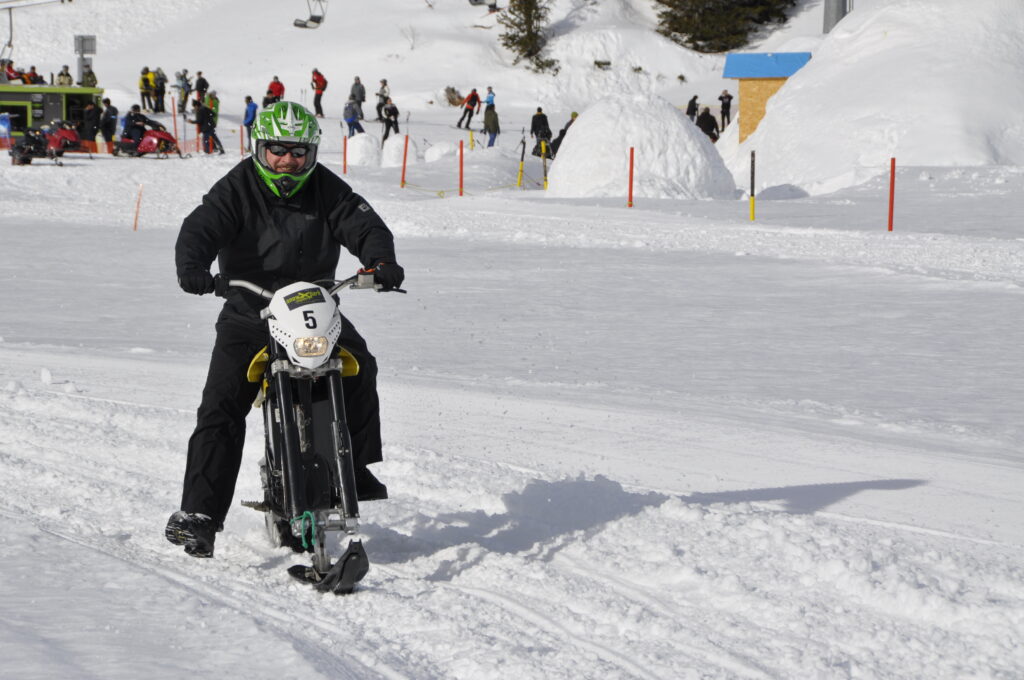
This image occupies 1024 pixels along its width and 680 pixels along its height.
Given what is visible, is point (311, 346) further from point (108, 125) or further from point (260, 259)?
point (108, 125)

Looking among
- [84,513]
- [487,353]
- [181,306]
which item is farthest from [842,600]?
[181,306]

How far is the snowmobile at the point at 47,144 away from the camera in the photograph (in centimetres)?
2812

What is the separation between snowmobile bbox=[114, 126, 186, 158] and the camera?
3066cm

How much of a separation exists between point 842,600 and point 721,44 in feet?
189

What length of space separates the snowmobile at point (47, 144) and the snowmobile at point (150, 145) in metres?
0.98

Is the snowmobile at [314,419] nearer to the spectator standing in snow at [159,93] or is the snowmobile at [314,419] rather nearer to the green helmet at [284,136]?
the green helmet at [284,136]

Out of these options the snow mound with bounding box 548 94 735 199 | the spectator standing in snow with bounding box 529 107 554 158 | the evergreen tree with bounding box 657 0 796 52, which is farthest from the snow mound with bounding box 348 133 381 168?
the evergreen tree with bounding box 657 0 796 52

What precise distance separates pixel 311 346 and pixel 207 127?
94.4ft

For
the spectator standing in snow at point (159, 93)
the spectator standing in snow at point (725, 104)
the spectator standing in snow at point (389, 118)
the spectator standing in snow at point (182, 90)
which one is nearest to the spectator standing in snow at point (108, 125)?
the spectator standing in snow at point (389, 118)

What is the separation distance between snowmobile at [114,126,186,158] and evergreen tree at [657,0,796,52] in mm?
33977

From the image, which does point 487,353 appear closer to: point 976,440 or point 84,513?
point 976,440

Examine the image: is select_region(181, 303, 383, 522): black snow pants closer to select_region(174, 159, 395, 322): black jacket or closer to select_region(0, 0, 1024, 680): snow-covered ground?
select_region(174, 159, 395, 322): black jacket

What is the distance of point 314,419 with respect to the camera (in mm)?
4469

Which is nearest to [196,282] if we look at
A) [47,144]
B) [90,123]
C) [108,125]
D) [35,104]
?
[47,144]
